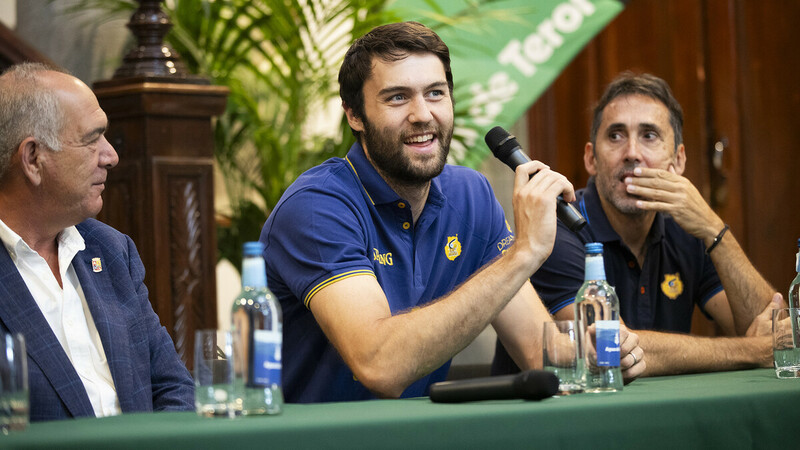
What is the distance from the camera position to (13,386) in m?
1.07

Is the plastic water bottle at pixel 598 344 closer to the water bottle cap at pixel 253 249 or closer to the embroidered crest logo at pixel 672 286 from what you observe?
the water bottle cap at pixel 253 249

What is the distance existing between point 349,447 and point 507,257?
2.16 feet

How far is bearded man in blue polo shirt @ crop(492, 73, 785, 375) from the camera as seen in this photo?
2.29 m

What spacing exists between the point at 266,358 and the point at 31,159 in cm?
82

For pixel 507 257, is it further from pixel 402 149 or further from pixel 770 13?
pixel 770 13

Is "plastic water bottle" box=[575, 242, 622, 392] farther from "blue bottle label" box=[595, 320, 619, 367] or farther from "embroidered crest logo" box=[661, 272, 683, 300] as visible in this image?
"embroidered crest logo" box=[661, 272, 683, 300]

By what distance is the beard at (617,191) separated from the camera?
2.37m

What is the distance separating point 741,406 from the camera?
122cm

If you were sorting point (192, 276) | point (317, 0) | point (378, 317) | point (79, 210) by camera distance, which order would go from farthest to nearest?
point (317, 0) < point (192, 276) < point (79, 210) < point (378, 317)

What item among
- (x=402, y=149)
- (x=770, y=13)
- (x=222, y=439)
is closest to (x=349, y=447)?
(x=222, y=439)

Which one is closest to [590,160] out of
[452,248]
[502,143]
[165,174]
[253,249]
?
[452,248]

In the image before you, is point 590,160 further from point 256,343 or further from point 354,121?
point 256,343

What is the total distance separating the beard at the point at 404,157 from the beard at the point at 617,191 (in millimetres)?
631

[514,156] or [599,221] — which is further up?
[514,156]
